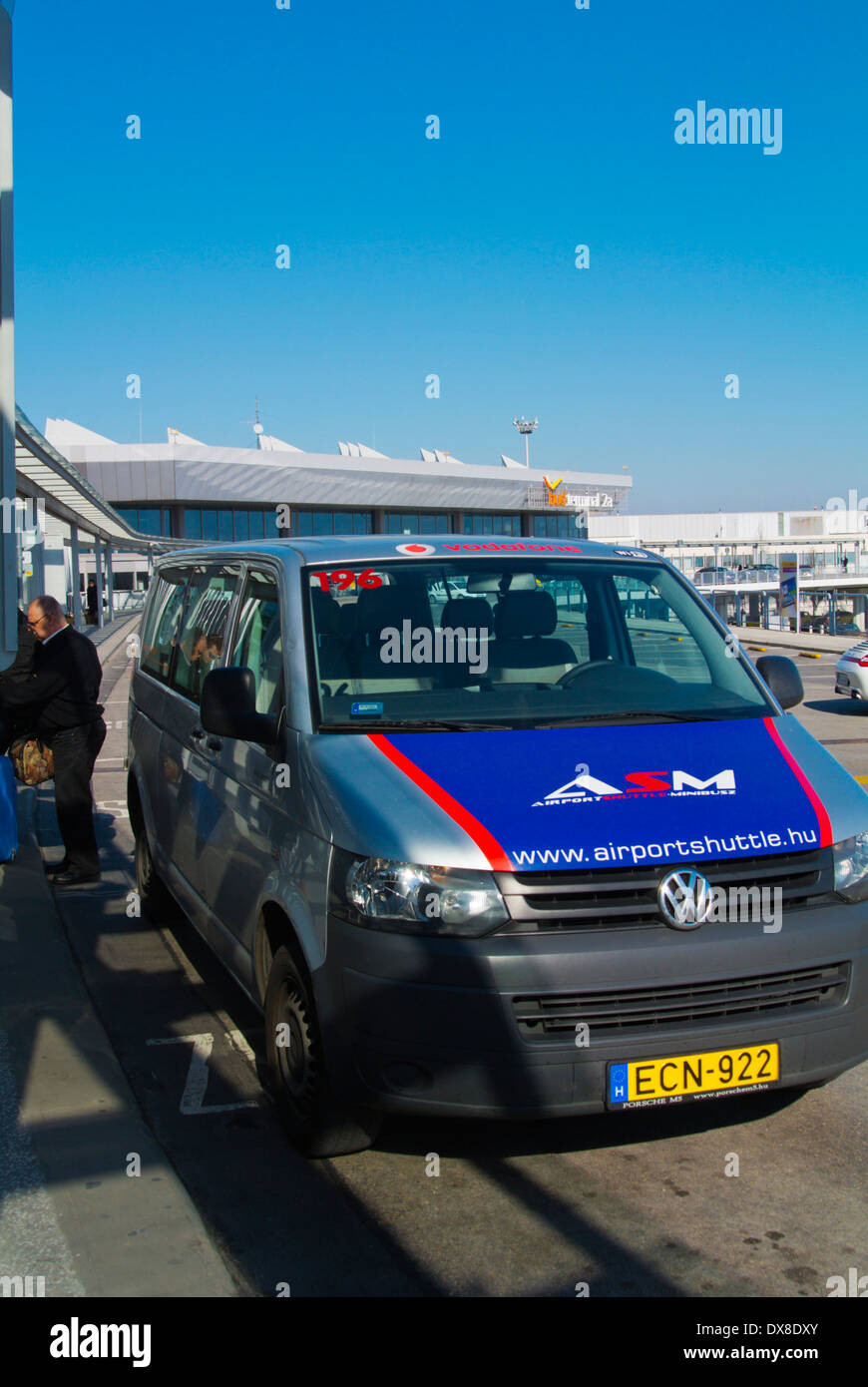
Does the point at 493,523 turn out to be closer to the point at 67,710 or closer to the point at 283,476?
the point at 283,476

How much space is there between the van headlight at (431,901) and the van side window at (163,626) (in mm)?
3147

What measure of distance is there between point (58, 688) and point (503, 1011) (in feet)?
15.9

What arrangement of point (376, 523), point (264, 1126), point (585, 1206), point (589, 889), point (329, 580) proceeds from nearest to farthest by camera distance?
1. point (589, 889)
2. point (585, 1206)
3. point (264, 1126)
4. point (329, 580)
5. point (376, 523)

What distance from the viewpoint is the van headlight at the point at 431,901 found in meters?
3.22

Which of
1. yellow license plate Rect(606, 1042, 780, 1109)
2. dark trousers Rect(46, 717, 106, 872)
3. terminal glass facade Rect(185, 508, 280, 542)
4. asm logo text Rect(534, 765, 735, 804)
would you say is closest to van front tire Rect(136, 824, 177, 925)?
dark trousers Rect(46, 717, 106, 872)

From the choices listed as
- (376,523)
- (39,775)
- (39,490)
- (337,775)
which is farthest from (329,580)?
(376,523)

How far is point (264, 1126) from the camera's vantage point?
4.10m

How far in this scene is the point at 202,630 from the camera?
5.45 m

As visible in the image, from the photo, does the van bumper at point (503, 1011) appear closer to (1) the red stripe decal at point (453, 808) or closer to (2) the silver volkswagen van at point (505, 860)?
(2) the silver volkswagen van at point (505, 860)

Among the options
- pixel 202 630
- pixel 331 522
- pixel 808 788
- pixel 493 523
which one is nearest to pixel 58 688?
pixel 202 630

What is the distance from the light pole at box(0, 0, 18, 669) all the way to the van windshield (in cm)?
101

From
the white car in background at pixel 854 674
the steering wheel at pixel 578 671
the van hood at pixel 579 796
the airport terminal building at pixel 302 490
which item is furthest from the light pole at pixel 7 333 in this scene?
the airport terminal building at pixel 302 490
